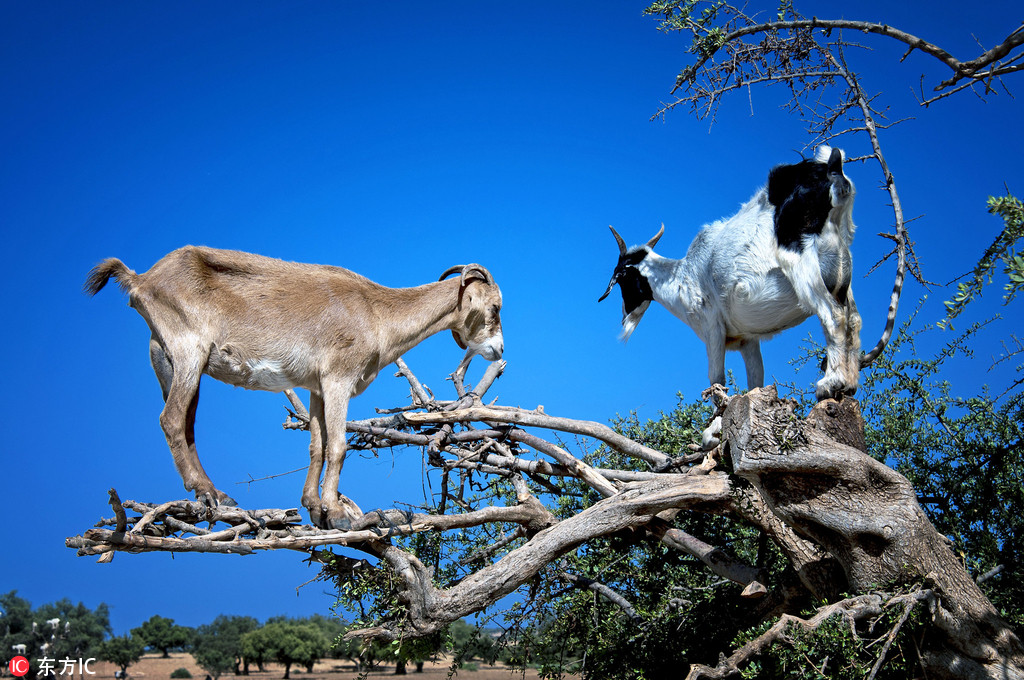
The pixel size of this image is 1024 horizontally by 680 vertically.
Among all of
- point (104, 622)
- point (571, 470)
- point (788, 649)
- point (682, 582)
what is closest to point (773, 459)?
point (788, 649)

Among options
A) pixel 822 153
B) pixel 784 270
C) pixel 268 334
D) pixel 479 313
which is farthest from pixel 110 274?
pixel 822 153

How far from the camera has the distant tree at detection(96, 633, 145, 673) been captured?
71.0ft

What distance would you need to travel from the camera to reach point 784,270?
565 cm

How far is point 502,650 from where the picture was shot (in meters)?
7.29

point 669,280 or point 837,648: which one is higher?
point 669,280

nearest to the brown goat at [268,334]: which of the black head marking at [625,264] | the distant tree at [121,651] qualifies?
the black head marking at [625,264]

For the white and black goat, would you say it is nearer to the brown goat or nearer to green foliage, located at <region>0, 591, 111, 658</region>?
the brown goat

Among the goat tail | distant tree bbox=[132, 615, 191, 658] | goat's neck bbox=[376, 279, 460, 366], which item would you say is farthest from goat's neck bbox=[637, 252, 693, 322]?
distant tree bbox=[132, 615, 191, 658]

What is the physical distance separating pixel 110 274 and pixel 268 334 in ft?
4.47

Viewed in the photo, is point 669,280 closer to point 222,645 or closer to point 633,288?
point 633,288

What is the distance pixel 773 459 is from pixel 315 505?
3408mm

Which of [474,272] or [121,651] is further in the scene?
[121,651]

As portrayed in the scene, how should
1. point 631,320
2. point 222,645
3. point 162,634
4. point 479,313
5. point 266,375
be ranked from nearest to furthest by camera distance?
point 266,375, point 479,313, point 631,320, point 222,645, point 162,634

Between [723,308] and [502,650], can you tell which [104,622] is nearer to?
[502,650]
